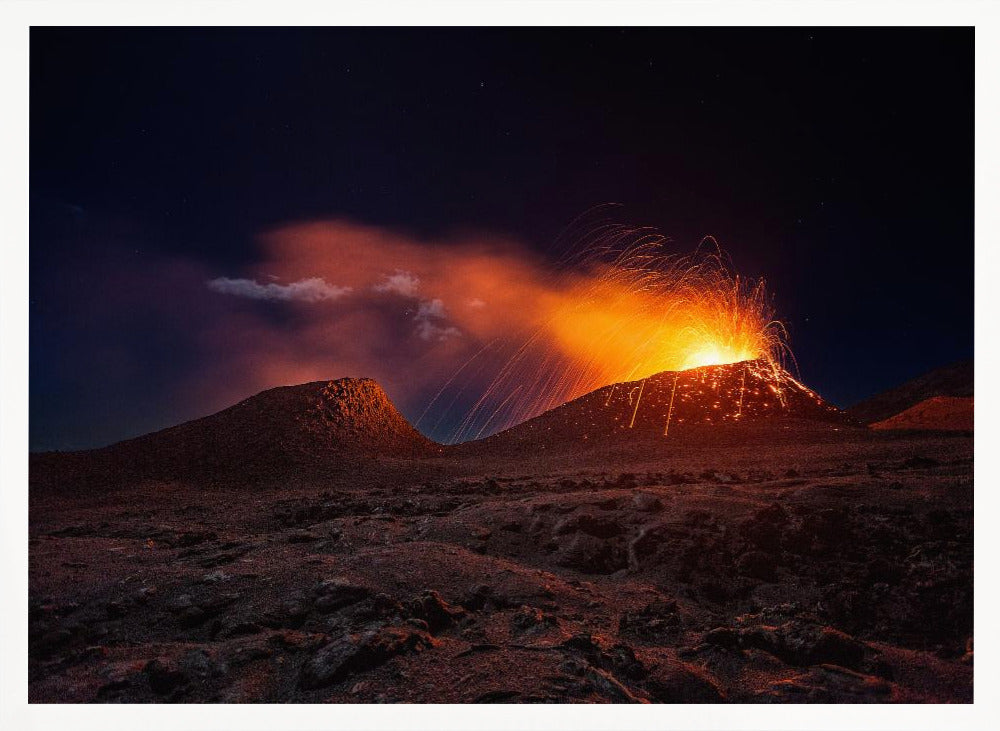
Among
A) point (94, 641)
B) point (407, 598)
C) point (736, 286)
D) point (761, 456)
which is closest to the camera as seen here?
point (94, 641)

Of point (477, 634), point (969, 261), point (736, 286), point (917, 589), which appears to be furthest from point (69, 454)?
point (969, 261)

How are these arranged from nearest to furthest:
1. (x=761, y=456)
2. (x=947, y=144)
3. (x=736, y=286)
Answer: (x=947, y=144) → (x=736, y=286) → (x=761, y=456)

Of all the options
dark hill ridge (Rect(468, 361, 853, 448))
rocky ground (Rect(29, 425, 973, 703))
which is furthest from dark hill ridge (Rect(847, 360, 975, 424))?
dark hill ridge (Rect(468, 361, 853, 448))

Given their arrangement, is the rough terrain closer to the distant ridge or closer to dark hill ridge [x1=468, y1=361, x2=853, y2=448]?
the distant ridge

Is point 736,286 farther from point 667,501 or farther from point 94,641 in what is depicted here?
point 94,641

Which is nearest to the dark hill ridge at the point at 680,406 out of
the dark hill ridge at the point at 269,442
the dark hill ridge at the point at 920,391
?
the dark hill ridge at the point at 920,391

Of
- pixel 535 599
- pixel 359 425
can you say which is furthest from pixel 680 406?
pixel 535 599

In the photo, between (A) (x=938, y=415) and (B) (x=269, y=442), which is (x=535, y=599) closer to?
(B) (x=269, y=442)
